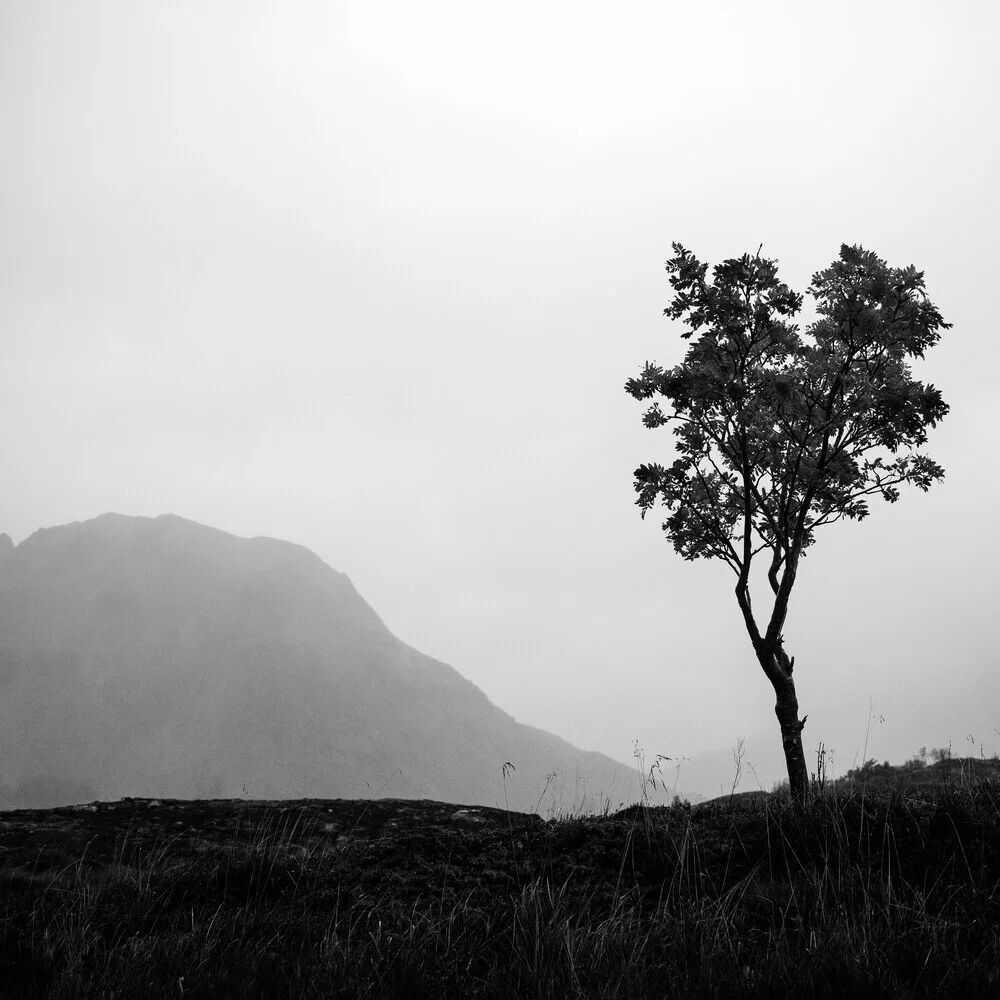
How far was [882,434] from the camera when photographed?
461 inches

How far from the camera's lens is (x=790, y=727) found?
10945mm

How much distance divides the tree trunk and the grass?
3.56 m

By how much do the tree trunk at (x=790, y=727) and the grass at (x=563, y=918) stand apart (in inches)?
140

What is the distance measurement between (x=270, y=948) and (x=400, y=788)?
200 meters

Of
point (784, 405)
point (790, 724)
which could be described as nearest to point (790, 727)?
point (790, 724)

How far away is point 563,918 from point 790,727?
8.07 meters

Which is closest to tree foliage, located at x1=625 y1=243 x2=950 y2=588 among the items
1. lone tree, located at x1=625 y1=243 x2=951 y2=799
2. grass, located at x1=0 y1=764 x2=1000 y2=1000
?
lone tree, located at x1=625 y1=243 x2=951 y2=799

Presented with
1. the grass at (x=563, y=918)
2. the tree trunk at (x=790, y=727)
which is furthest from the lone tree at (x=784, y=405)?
the grass at (x=563, y=918)

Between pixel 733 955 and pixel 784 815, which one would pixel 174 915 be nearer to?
pixel 733 955

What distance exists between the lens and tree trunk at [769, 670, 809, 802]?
10274 mm

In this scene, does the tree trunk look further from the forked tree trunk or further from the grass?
the grass

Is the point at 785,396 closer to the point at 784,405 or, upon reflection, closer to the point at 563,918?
the point at 784,405

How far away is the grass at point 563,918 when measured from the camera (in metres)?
3.24

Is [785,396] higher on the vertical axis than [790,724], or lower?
higher
